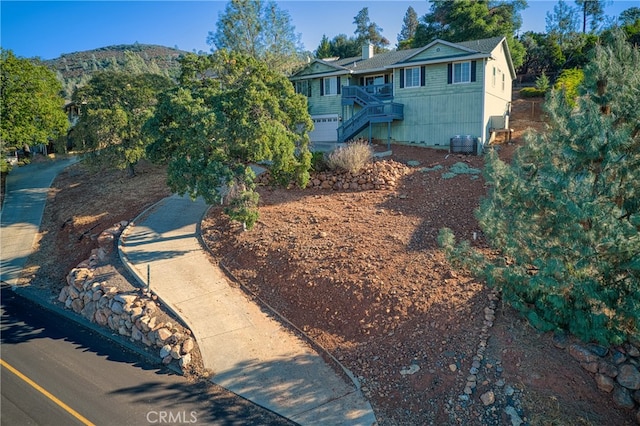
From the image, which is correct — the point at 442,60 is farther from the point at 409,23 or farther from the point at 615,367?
the point at 409,23

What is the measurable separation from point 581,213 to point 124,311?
10.7m

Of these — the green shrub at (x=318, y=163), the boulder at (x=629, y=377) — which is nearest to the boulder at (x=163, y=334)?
the boulder at (x=629, y=377)

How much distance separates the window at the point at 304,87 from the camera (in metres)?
28.7

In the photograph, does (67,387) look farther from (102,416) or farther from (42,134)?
(42,134)

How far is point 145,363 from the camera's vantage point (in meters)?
9.30

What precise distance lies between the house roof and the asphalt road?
20.2m

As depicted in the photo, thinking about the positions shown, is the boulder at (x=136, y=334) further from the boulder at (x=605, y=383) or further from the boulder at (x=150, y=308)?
the boulder at (x=605, y=383)

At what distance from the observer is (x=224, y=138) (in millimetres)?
12891

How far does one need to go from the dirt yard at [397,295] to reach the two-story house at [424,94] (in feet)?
19.3

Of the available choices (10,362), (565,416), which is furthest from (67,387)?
(565,416)

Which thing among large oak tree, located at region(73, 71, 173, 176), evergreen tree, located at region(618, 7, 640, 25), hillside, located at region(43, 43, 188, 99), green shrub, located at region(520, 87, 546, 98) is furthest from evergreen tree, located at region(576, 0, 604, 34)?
hillside, located at region(43, 43, 188, 99)

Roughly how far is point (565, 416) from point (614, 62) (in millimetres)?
6790

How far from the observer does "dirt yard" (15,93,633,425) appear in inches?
283

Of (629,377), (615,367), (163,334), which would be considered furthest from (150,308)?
(629,377)
